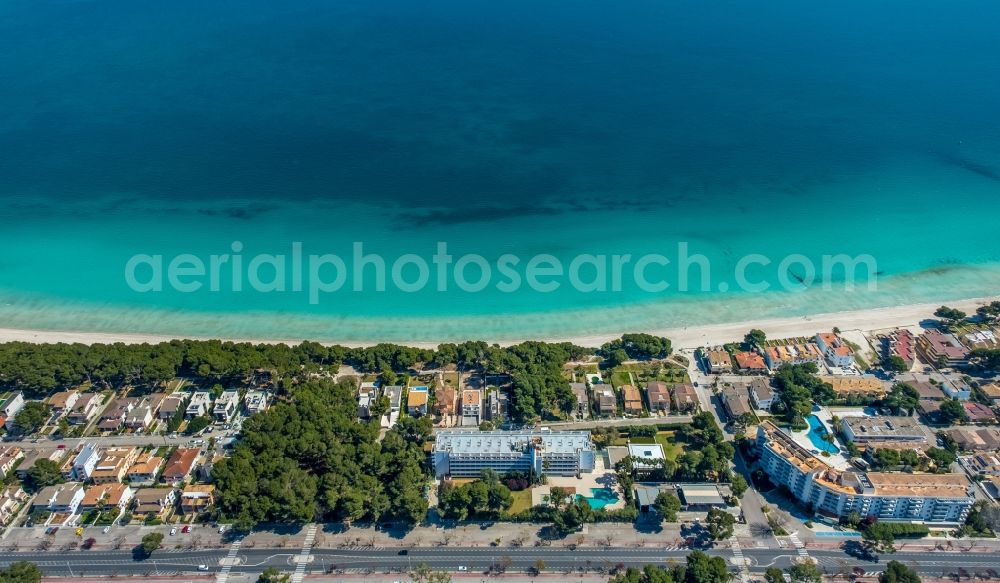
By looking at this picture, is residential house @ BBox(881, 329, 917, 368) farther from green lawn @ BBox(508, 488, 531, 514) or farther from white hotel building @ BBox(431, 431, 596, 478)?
green lawn @ BBox(508, 488, 531, 514)

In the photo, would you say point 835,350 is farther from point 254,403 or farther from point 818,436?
point 254,403

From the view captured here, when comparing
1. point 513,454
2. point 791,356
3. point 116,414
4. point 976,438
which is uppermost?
point 791,356

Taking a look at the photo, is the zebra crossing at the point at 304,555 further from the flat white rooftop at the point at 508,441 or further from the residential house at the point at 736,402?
the residential house at the point at 736,402

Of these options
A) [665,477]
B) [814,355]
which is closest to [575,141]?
[814,355]

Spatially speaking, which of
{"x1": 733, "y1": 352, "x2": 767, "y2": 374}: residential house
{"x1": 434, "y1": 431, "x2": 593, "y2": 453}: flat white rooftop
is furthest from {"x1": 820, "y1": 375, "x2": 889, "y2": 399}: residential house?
{"x1": 434, "y1": 431, "x2": 593, "y2": 453}: flat white rooftop

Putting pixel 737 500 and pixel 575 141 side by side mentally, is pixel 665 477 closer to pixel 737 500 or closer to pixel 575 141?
pixel 737 500

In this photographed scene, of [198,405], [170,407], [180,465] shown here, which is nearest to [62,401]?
[170,407]
